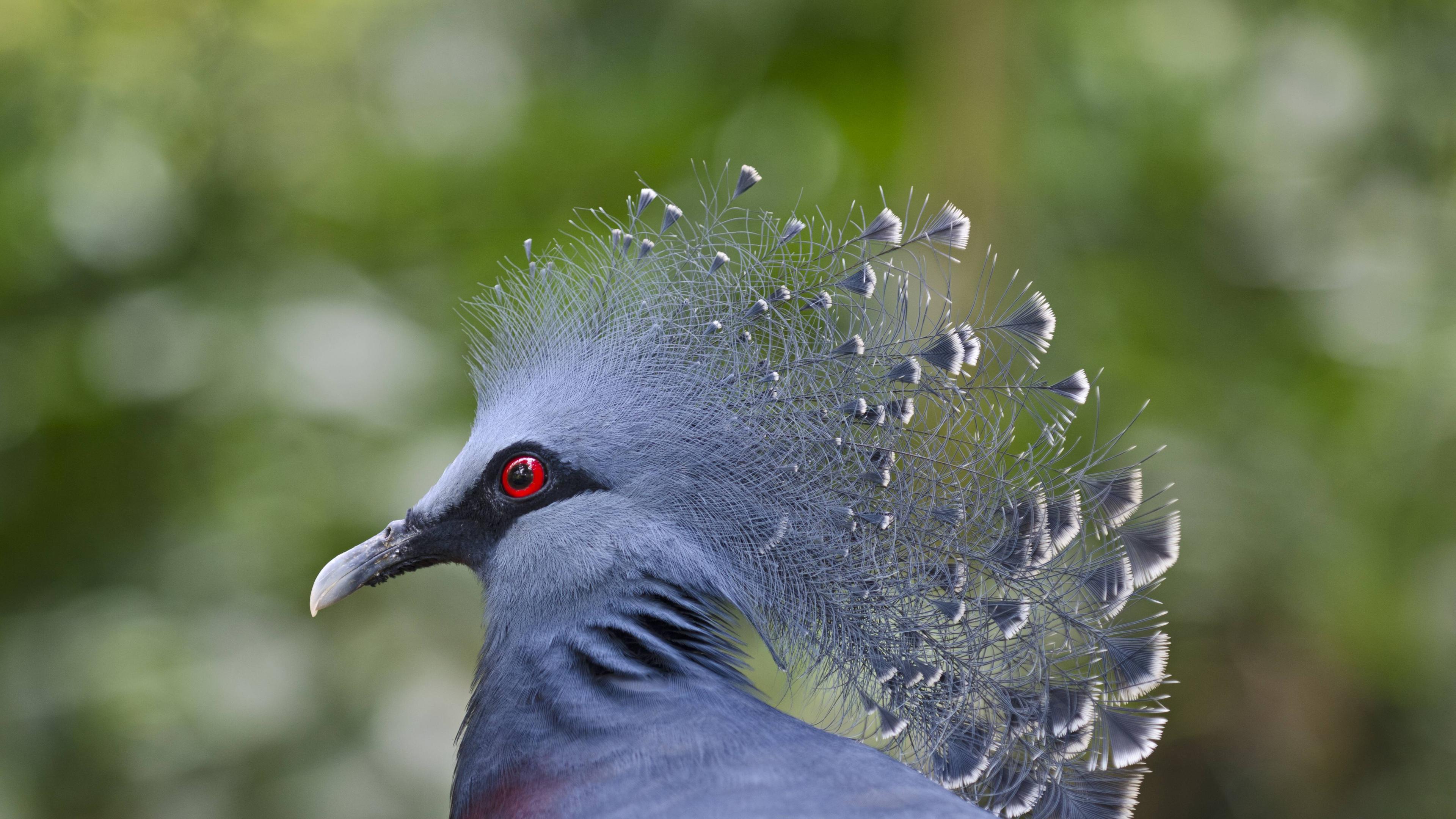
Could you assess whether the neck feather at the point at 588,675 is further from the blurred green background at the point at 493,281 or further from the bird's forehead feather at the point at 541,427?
the blurred green background at the point at 493,281

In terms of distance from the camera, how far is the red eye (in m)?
1.54

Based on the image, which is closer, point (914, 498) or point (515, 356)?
point (914, 498)

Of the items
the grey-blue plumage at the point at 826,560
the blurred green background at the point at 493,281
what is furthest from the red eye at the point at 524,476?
the blurred green background at the point at 493,281

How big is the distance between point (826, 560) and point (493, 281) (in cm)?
203

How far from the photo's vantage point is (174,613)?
2732 mm

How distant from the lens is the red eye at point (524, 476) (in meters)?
1.54

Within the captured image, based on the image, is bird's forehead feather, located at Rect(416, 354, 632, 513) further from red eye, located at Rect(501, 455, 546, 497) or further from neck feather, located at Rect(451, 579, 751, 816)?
neck feather, located at Rect(451, 579, 751, 816)

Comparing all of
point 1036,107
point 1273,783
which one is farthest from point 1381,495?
point 1036,107

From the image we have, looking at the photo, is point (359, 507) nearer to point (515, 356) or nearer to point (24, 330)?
point (24, 330)

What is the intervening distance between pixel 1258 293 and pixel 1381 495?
75 centimetres

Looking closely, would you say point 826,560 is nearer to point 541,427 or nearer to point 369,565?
point 541,427

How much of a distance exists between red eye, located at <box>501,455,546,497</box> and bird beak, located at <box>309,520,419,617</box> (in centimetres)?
16

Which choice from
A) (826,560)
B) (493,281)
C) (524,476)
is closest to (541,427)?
(524,476)

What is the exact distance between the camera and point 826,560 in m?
1.41
